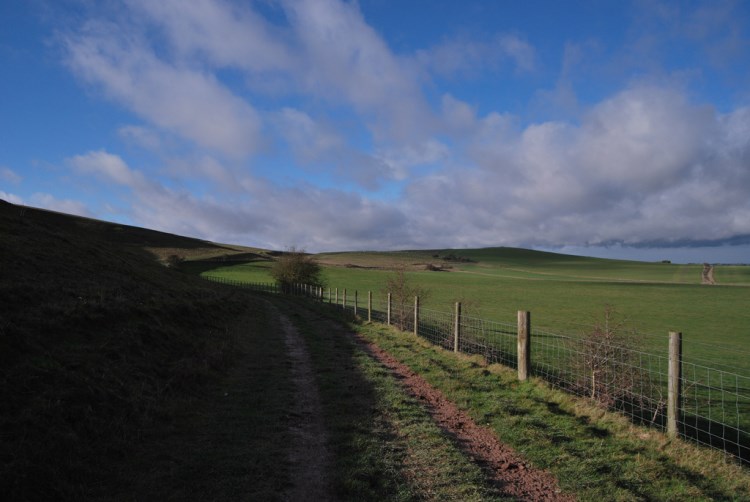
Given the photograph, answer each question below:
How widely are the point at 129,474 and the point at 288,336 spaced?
11.4m

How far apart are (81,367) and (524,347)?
28.6 feet

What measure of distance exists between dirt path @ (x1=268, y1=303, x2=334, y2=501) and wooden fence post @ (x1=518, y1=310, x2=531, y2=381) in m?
4.68

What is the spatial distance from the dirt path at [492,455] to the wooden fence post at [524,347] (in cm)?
229

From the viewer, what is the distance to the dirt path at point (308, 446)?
4.47m

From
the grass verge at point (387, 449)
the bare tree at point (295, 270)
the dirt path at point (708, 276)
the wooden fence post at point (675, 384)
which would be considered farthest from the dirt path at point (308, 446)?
the dirt path at point (708, 276)

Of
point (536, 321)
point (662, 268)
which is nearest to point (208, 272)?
point (536, 321)

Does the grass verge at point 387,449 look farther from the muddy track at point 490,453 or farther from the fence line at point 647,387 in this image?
the fence line at point 647,387

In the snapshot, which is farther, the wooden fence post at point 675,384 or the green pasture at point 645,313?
the green pasture at point 645,313

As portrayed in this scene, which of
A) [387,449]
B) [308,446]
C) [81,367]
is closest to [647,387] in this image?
[387,449]

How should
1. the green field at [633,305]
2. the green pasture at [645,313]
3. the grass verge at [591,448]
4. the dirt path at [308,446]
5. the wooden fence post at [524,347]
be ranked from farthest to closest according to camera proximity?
1. the green field at [633,305]
2. the green pasture at [645,313]
3. the wooden fence post at [524,347]
4. the grass verge at [591,448]
5. the dirt path at [308,446]

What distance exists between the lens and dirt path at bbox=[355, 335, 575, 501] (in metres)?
4.62

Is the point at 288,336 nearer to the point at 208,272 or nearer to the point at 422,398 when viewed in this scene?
the point at 422,398

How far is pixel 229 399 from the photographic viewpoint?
306 inches

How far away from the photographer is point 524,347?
9797 mm
